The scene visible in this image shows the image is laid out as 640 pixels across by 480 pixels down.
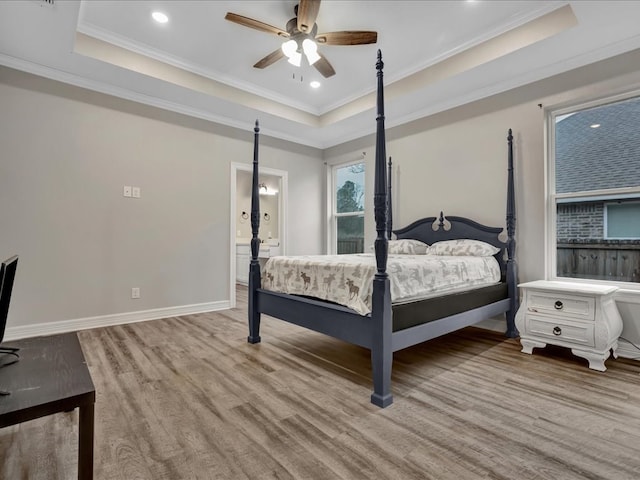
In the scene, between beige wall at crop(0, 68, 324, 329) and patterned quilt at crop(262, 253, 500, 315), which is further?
beige wall at crop(0, 68, 324, 329)

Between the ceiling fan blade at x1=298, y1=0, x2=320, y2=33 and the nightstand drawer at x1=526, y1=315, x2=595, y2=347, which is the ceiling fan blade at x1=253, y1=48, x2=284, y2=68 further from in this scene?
the nightstand drawer at x1=526, y1=315, x2=595, y2=347

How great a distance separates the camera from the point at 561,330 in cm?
263

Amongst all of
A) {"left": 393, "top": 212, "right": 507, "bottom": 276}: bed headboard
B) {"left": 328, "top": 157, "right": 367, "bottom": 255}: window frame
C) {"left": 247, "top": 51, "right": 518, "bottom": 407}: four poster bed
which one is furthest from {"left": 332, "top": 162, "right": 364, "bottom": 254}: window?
{"left": 247, "top": 51, "right": 518, "bottom": 407}: four poster bed

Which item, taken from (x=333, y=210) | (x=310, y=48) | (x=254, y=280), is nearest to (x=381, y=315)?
(x=254, y=280)

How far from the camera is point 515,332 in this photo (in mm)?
3340

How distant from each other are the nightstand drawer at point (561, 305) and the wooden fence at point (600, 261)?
70 cm

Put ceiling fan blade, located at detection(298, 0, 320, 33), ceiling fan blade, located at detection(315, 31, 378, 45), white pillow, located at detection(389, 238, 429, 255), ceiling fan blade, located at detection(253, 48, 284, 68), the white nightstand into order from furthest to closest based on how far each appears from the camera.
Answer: white pillow, located at detection(389, 238, 429, 255), ceiling fan blade, located at detection(253, 48, 284, 68), ceiling fan blade, located at detection(315, 31, 378, 45), the white nightstand, ceiling fan blade, located at detection(298, 0, 320, 33)

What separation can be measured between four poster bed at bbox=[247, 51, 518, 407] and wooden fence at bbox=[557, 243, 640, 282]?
18.5 inches

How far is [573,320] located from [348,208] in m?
3.57

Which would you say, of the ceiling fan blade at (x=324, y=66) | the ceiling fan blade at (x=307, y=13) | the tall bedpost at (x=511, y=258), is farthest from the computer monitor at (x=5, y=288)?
the tall bedpost at (x=511, y=258)

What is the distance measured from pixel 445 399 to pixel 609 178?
2.61 m

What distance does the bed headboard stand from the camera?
3.53 m

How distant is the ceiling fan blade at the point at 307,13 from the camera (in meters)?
2.34

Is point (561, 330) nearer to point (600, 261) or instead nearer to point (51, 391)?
point (600, 261)
